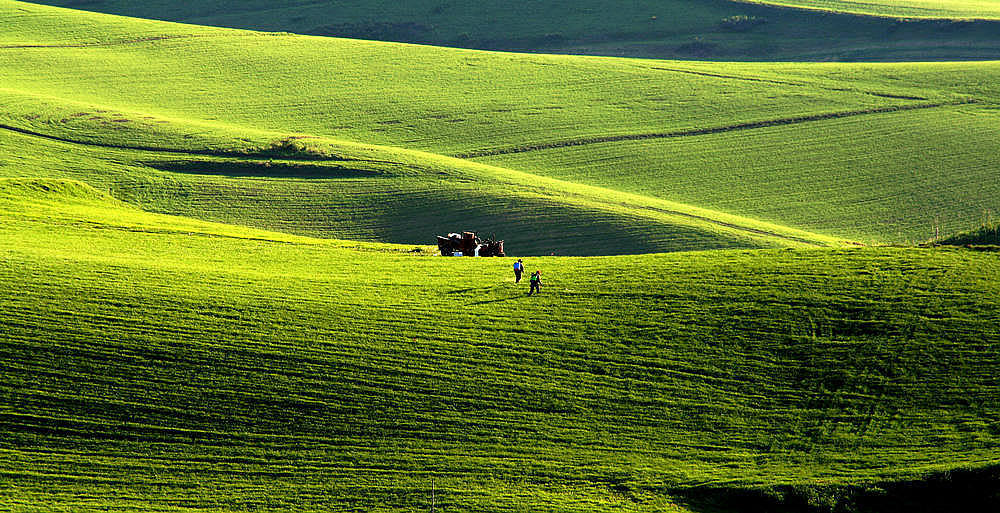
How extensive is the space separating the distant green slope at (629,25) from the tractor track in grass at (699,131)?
31.3 metres

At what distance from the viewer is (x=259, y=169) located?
251 feet

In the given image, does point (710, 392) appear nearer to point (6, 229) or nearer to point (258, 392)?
point (258, 392)

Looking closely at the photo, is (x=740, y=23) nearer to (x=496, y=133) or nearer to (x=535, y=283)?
(x=496, y=133)

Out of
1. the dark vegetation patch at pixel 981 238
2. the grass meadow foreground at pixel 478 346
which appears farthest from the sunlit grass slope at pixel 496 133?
the dark vegetation patch at pixel 981 238

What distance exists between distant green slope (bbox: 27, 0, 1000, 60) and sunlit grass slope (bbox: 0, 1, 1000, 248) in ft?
62.5

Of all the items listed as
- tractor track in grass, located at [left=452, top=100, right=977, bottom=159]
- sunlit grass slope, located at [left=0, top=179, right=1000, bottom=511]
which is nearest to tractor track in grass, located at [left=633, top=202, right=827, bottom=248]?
tractor track in grass, located at [left=452, top=100, right=977, bottom=159]

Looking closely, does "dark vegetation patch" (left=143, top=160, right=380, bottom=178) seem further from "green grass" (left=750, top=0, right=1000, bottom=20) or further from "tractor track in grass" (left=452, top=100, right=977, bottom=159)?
"green grass" (left=750, top=0, right=1000, bottom=20)

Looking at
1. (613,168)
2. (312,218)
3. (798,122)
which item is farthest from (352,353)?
(798,122)

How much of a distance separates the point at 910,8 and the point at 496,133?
269 feet

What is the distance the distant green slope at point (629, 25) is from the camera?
418 ft

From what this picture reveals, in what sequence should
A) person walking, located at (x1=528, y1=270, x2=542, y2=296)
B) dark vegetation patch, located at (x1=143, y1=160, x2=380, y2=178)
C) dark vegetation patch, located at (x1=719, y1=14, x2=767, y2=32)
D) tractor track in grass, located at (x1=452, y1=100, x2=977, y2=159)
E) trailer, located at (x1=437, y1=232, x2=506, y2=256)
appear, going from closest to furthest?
person walking, located at (x1=528, y1=270, x2=542, y2=296), trailer, located at (x1=437, y1=232, x2=506, y2=256), dark vegetation patch, located at (x1=143, y1=160, x2=380, y2=178), tractor track in grass, located at (x1=452, y1=100, x2=977, y2=159), dark vegetation patch, located at (x1=719, y1=14, x2=767, y2=32)

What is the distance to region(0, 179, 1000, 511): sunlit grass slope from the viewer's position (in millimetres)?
30266

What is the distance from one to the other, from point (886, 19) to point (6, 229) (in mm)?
119249

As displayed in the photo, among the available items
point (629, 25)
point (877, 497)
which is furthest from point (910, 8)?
point (877, 497)
